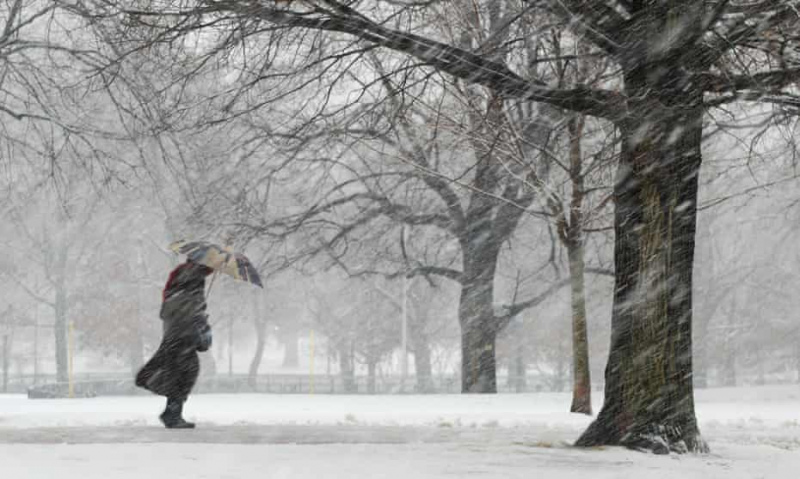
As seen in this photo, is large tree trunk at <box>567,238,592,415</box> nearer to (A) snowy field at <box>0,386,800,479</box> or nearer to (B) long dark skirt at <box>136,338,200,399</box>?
(A) snowy field at <box>0,386,800,479</box>

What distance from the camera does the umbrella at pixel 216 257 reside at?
11170 millimetres

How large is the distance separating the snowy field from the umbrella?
1.69 metres

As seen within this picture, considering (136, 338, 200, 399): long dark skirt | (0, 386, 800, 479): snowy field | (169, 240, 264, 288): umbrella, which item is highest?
(169, 240, 264, 288): umbrella

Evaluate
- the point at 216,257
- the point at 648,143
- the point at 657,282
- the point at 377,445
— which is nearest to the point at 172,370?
the point at 216,257

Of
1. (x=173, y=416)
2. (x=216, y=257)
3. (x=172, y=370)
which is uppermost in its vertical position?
(x=216, y=257)

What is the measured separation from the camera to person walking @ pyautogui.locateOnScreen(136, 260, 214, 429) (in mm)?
11023

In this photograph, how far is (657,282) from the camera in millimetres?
8883

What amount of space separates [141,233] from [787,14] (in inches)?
1416

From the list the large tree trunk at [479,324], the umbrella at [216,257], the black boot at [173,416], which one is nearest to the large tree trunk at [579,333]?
the large tree trunk at [479,324]

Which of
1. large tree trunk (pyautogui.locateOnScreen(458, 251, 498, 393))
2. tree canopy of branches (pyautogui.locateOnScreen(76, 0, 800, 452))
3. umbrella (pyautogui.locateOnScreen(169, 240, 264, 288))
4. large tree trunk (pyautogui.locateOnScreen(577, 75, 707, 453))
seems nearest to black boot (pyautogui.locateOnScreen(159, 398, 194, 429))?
umbrella (pyautogui.locateOnScreen(169, 240, 264, 288))

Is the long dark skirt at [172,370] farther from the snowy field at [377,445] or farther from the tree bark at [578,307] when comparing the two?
the tree bark at [578,307]

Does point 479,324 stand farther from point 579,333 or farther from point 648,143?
point 648,143

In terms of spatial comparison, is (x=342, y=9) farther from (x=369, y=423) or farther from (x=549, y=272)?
(x=549, y=272)

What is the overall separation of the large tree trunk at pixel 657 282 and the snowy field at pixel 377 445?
424 mm
